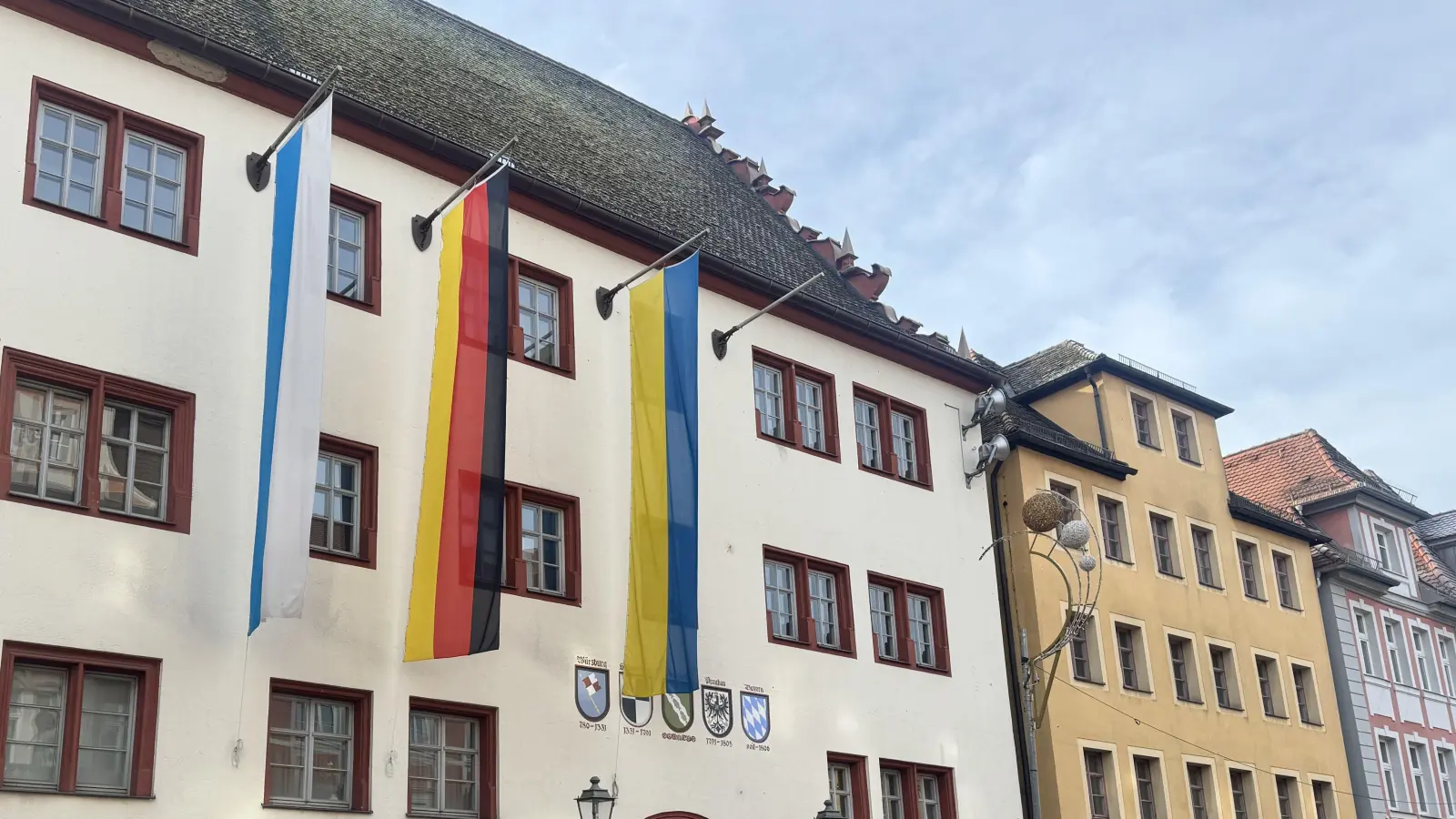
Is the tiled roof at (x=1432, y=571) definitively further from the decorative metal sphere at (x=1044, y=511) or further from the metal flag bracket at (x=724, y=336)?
the metal flag bracket at (x=724, y=336)

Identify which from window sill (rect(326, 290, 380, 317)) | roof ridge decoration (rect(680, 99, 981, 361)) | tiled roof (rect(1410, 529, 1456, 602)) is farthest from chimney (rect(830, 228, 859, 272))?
tiled roof (rect(1410, 529, 1456, 602))

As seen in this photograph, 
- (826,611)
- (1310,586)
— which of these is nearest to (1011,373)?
(1310,586)

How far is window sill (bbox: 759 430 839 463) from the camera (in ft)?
79.6

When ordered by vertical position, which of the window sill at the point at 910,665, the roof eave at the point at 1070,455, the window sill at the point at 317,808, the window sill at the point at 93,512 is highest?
the roof eave at the point at 1070,455

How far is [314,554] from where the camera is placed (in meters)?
17.6

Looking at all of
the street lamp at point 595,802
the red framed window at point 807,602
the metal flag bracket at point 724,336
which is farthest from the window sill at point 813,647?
the metal flag bracket at point 724,336

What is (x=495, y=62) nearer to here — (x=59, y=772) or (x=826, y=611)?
(x=826, y=611)

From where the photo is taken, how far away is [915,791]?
78.6ft

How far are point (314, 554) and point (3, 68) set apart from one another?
232 inches

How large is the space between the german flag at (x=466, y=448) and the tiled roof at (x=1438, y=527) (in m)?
37.1

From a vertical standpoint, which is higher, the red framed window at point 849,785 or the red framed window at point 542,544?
the red framed window at point 542,544

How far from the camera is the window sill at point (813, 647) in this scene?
22.8 metres

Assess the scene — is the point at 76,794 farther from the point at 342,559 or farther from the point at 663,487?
the point at 663,487

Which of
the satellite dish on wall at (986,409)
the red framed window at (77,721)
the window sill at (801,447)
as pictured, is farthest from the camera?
the satellite dish on wall at (986,409)
